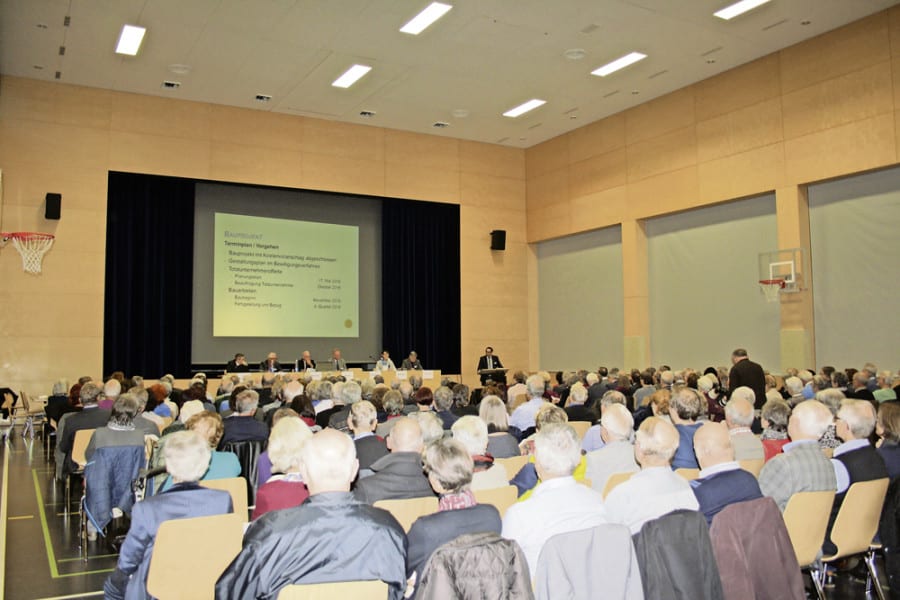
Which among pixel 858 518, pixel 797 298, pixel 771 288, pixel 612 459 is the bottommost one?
pixel 858 518

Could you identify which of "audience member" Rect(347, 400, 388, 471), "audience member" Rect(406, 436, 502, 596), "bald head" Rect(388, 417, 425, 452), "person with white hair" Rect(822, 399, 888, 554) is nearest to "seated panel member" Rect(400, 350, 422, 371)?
"audience member" Rect(347, 400, 388, 471)

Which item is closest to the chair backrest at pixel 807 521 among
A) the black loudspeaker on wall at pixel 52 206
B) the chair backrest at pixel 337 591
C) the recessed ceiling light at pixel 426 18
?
the chair backrest at pixel 337 591

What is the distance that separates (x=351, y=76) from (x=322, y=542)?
1318 cm

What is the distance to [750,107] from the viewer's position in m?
13.9

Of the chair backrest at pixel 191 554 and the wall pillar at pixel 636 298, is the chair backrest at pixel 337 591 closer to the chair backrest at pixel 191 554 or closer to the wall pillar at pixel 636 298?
the chair backrest at pixel 191 554

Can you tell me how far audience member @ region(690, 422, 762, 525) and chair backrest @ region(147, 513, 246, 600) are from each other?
2.05 metres

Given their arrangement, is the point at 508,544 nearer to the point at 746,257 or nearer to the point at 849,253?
the point at 849,253

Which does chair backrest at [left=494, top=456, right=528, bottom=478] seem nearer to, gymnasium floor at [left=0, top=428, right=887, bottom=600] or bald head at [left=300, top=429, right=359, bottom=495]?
gymnasium floor at [left=0, top=428, right=887, bottom=600]

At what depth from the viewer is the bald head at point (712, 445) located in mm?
3236

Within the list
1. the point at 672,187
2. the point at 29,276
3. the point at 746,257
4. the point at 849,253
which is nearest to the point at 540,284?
the point at 672,187

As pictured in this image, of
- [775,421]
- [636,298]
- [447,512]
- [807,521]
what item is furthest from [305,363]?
[447,512]

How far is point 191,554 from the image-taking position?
3.05m

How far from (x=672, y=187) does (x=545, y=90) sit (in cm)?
345

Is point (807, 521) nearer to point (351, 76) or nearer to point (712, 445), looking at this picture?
point (712, 445)
